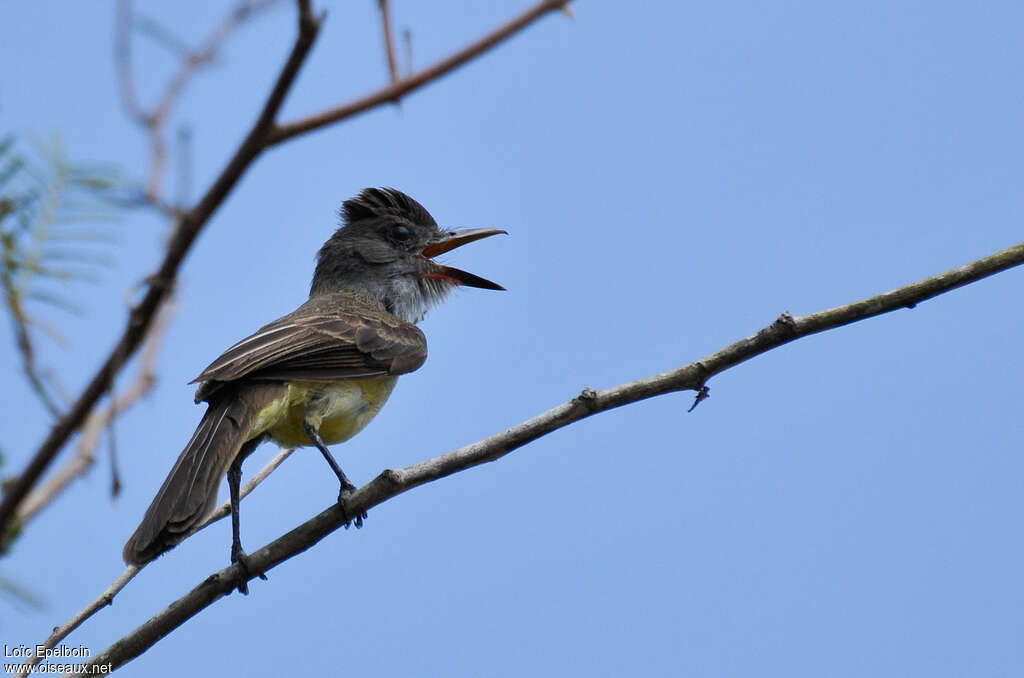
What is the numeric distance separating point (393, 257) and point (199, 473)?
139 inches

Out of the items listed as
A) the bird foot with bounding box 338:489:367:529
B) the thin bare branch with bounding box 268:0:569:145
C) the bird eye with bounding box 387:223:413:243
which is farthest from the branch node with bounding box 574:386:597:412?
the bird eye with bounding box 387:223:413:243

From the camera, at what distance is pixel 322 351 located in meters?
5.88

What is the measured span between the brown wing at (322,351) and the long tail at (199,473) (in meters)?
0.12

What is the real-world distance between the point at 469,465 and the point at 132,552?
1.21 metres

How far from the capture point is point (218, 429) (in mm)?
5090

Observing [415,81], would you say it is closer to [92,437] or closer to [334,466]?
[92,437]

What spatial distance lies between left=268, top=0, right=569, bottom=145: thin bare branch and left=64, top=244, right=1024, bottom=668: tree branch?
2723mm

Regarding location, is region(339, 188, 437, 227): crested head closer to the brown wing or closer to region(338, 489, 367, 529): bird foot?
the brown wing

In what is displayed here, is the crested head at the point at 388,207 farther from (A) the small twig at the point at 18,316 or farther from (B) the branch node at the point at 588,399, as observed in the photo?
(A) the small twig at the point at 18,316

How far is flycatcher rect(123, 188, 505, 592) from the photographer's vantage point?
453cm

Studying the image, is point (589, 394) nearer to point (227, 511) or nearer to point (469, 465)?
point (469, 465)

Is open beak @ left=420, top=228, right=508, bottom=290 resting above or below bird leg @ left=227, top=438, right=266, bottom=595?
above

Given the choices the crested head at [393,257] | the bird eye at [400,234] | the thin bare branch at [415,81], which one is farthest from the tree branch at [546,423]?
the bird eye at [400,234]

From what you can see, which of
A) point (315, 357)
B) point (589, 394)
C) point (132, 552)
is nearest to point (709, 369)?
point (589, 394)
